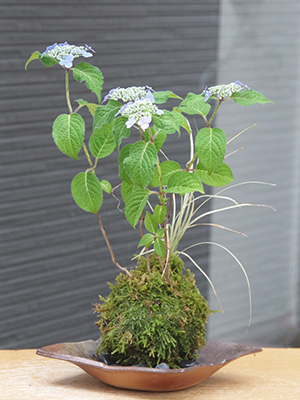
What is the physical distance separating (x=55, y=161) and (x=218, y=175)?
1.03 m

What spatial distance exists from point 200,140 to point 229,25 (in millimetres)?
1412

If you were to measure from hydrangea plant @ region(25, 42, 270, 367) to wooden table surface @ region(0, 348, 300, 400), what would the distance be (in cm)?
6

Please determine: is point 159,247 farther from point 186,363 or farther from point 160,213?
point 186,363

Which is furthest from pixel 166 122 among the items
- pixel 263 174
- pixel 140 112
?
pixel 263 174

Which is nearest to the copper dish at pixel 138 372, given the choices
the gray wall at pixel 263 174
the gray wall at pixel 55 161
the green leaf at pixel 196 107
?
the green leaf at pixel 196 107

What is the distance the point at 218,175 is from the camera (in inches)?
33.1

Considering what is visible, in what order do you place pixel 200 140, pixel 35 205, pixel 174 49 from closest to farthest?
pixel 200 140 → pixel 35 205 → pixel 174 49

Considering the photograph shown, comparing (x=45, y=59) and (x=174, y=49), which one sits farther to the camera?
(x=174, y=49)

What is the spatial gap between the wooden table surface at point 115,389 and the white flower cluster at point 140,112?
39 centimetres

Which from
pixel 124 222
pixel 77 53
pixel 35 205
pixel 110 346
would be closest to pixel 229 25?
pixel 124 222

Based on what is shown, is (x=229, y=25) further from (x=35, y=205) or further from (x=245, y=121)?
(x=35, y=205)

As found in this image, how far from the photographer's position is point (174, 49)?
1.93 m

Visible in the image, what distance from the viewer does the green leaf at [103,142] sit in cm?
85

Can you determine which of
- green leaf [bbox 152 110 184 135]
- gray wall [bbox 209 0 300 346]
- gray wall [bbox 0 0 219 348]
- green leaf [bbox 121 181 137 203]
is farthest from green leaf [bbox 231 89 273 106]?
gray wall [bbox 209 0 300 346]
